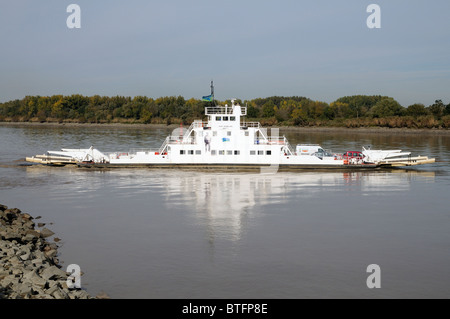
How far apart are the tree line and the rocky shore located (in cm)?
12431

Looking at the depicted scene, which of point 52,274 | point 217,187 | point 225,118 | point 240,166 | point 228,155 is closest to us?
point 52,274

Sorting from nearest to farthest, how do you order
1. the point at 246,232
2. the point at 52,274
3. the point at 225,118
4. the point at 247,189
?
the point at 52,274
the point at 246,232
the point at 247,189
the point at 225,118

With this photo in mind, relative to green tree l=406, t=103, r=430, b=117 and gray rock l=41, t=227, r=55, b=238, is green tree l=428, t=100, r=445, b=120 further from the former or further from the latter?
gray rock l=41, t=227, r=55, b=238

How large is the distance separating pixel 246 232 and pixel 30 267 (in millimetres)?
11367

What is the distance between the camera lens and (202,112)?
155750 mm

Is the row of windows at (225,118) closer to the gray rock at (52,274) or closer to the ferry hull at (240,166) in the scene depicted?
the ferry hull at (240,166)

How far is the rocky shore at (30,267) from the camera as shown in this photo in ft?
47.2

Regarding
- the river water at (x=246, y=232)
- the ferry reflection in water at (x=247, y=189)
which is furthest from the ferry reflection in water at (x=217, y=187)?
the river water at (x=246, y=232)

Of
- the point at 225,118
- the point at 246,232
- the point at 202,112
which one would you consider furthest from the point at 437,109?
the point at 246,232

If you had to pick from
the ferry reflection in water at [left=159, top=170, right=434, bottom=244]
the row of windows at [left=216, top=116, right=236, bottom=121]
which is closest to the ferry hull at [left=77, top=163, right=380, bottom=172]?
the ferry reflection in water at [left=159, top=170, right=434, bottom=244]

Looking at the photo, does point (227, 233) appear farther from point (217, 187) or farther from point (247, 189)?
point (217, 187)

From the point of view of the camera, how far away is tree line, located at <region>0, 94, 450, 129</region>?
135 m
